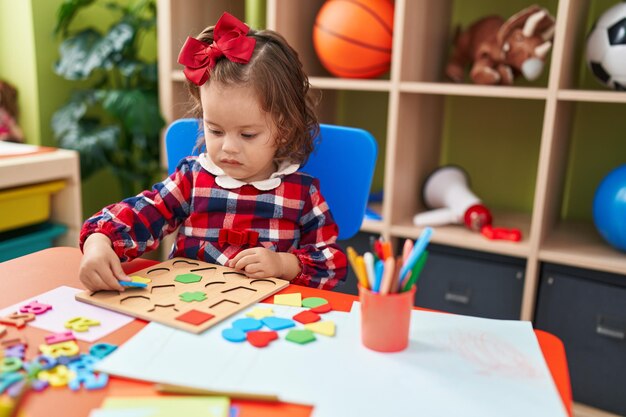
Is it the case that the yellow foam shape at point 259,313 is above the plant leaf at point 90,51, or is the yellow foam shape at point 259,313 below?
below

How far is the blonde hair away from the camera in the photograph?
846 mm

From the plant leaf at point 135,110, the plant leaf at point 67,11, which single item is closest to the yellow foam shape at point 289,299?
the plant leaf at point 135,110

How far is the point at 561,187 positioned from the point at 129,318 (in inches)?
60.7

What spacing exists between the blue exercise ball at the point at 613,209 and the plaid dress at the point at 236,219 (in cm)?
88

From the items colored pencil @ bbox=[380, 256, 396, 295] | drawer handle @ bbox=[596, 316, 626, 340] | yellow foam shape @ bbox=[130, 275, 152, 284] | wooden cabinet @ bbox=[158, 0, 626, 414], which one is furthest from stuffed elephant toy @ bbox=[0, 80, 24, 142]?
drawer handle @ bbox=[596, 316, 626, 340]

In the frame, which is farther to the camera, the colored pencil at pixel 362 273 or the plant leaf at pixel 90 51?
the plant leaf at pixel 90 51

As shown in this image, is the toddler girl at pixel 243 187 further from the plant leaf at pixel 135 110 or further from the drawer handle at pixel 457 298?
the plant leaf at pixel 135 110

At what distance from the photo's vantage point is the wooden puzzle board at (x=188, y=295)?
2.07ft

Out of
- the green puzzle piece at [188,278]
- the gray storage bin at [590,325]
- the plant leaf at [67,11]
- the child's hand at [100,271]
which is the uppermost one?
the plant leaf at [67,11]

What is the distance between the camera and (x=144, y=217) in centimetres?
88

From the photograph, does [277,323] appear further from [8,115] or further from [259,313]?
[8,115]

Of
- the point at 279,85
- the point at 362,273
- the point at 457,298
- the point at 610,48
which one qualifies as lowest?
the point at 457,298

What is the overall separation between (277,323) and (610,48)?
1.24m

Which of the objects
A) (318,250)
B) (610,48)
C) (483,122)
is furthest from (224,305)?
(483,122)
